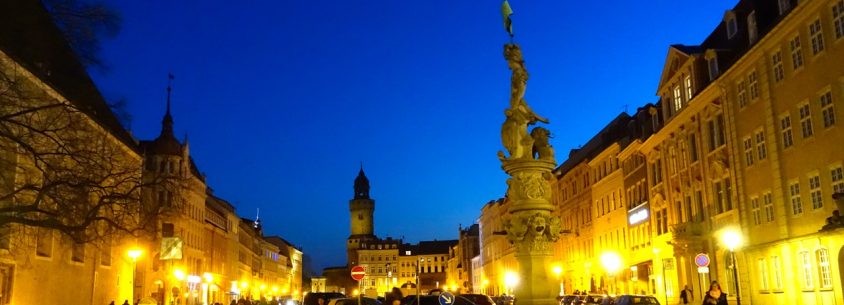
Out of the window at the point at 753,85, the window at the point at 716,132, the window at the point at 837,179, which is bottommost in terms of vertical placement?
the window at the point at 837,179

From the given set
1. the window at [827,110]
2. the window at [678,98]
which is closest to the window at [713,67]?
the window at [678,98]

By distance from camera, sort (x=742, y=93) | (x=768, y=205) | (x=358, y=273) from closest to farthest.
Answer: (x=358, y=273) → (x=768, y=205) → (x=742, y=93)

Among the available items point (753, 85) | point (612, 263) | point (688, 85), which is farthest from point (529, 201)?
point (612, 263)

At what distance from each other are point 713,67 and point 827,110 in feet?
36.2

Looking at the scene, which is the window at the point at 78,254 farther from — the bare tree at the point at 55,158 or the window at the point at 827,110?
the window at the point at 827,110

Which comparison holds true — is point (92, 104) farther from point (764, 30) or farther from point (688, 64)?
point (688, 64)

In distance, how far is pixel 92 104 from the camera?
21.4 metres

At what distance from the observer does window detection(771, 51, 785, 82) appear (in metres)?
32.1

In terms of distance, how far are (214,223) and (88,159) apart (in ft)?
235

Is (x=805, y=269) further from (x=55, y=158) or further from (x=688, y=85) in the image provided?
(x=55, y=158)

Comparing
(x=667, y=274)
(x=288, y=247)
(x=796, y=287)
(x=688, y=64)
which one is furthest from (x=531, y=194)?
(x=288, y=247)

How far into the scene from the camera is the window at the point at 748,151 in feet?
115

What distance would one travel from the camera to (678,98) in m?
45.3

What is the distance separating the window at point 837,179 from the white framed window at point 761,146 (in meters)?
5.29
